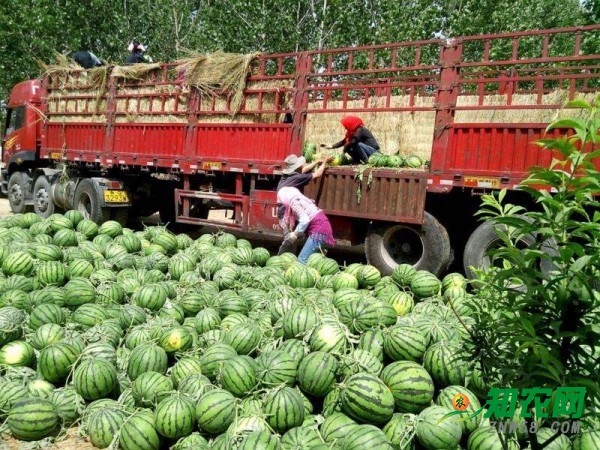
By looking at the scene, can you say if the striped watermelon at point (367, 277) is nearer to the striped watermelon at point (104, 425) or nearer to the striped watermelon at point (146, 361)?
the striped watermelon at point (146, 361)

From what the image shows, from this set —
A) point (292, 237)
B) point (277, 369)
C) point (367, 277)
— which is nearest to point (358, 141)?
point (292, 237)

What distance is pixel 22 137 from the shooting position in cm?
1512

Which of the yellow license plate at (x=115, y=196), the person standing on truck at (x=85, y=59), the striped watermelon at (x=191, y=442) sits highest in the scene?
the person standing on truck at (x=85, y=59)

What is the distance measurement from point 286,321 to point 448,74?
5005 mm

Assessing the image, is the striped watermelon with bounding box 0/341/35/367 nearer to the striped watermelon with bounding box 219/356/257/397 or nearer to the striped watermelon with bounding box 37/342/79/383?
the striped watermelon with bounding box 37/342/79/383

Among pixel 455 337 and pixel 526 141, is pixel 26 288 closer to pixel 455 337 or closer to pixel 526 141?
pixel 455 337

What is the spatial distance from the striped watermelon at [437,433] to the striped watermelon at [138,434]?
5.64ft

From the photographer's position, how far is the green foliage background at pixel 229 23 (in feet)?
75.0

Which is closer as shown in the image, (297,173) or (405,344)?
(405,344)

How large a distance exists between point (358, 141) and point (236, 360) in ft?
21.4

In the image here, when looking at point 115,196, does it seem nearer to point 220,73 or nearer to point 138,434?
point 220,73

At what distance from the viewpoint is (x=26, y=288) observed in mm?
5848

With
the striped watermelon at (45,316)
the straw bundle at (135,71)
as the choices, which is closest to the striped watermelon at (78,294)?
the striped watermelon at (45,316)

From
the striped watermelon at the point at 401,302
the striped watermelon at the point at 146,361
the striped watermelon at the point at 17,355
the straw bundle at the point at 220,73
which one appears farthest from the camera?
the straw bundle at the point at 220,73
